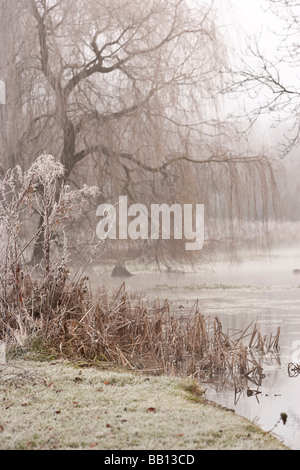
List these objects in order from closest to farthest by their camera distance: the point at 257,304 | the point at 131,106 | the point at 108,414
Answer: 1. the point at 108,414
2. the point at 131,106
3. the point at 257,304

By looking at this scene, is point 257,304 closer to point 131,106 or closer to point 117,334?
point 131,106

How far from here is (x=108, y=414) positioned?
8.75 feet

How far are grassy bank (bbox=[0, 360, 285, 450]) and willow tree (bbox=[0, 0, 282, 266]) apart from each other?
3437 millimetres

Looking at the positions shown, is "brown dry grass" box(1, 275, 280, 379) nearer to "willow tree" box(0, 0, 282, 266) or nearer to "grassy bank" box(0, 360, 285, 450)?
"grassy bank" box(0, 360, 285, 450)

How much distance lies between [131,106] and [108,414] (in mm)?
4471

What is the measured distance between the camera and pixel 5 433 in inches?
96.3

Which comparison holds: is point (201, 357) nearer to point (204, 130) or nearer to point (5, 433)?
point (5, 433)

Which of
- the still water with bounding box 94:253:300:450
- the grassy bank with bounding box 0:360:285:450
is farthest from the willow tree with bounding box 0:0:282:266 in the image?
the grassy bank with bounding box 0:360:285:450

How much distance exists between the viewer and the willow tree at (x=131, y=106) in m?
6.52

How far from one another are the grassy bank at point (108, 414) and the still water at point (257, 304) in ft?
1.37

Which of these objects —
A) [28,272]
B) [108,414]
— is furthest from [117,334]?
Answer: [108,414]

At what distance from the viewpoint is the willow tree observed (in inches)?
257
